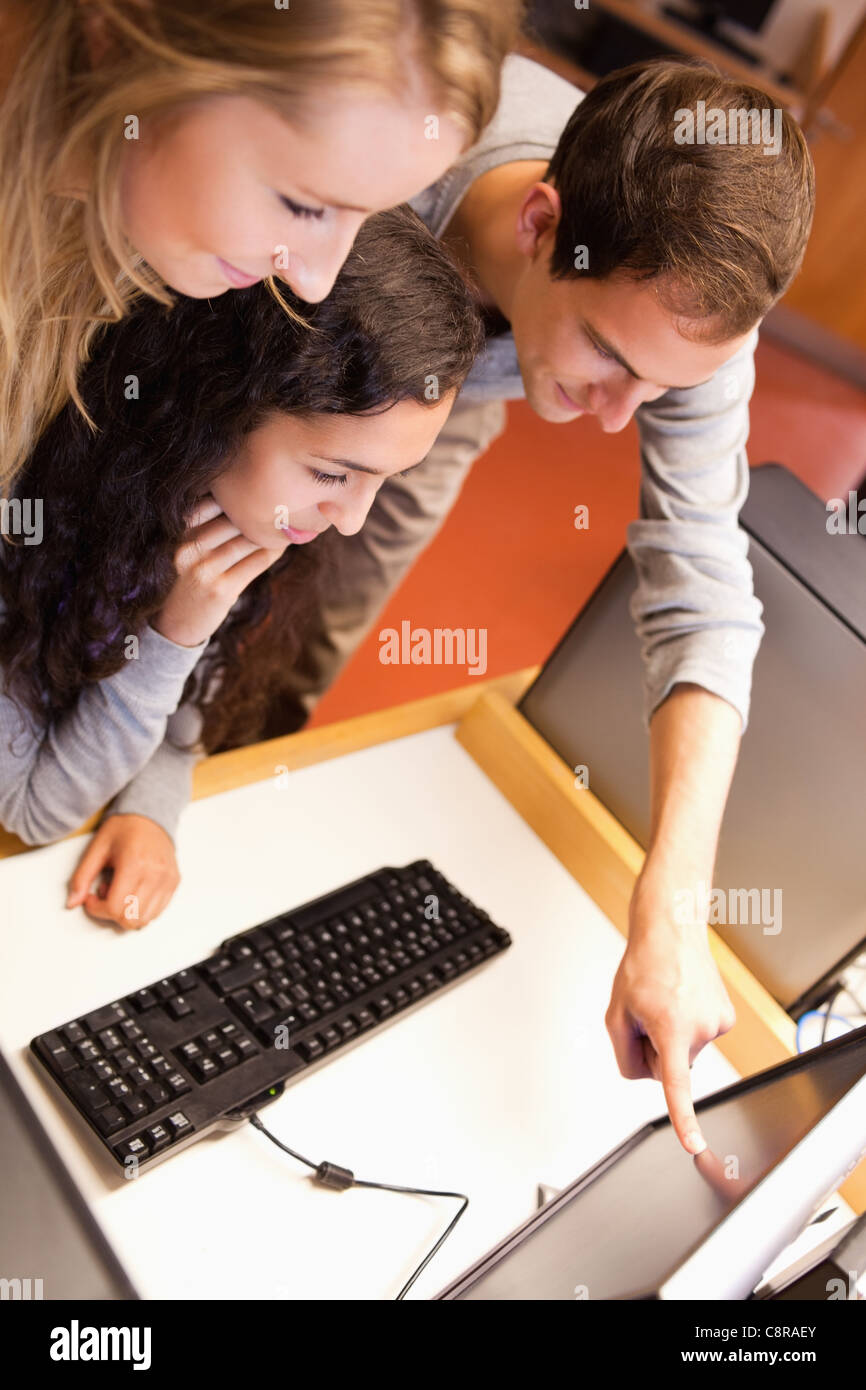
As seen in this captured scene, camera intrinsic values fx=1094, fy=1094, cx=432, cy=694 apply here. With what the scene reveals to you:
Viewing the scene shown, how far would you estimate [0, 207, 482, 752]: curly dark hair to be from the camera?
701mm

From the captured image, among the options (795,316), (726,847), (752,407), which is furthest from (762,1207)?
(795,316)

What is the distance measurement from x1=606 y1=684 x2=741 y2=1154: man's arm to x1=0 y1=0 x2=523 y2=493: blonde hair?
1.93ft

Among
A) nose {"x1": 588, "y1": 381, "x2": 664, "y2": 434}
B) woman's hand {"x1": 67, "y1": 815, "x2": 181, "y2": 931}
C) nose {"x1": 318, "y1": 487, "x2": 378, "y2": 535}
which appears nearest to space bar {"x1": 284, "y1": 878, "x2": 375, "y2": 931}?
woman's hand {"x1": 67, "y1": 815, "x2": 181, "y2": 931}

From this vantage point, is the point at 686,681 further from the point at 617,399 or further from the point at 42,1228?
the point at 42,1228

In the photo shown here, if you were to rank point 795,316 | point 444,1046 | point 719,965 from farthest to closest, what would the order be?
point 795,316 → point 719,965 → point 444,1046

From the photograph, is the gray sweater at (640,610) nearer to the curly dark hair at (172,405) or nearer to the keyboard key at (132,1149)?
the curly dark hair at (172,405)

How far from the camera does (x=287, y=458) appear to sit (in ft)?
2.44

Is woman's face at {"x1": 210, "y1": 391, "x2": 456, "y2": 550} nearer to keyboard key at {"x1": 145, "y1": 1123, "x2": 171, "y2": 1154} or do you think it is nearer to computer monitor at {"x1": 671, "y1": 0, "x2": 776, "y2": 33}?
keyboard key at {"x1": 145, "y1": 1123, "x2": 171, "y2": 1154}

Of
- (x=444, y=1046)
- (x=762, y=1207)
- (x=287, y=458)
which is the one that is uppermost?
(x=287, y=458)

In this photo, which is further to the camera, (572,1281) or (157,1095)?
(157,1095)

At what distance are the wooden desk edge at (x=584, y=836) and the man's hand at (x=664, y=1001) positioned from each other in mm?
129

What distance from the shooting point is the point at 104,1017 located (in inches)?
29.8
